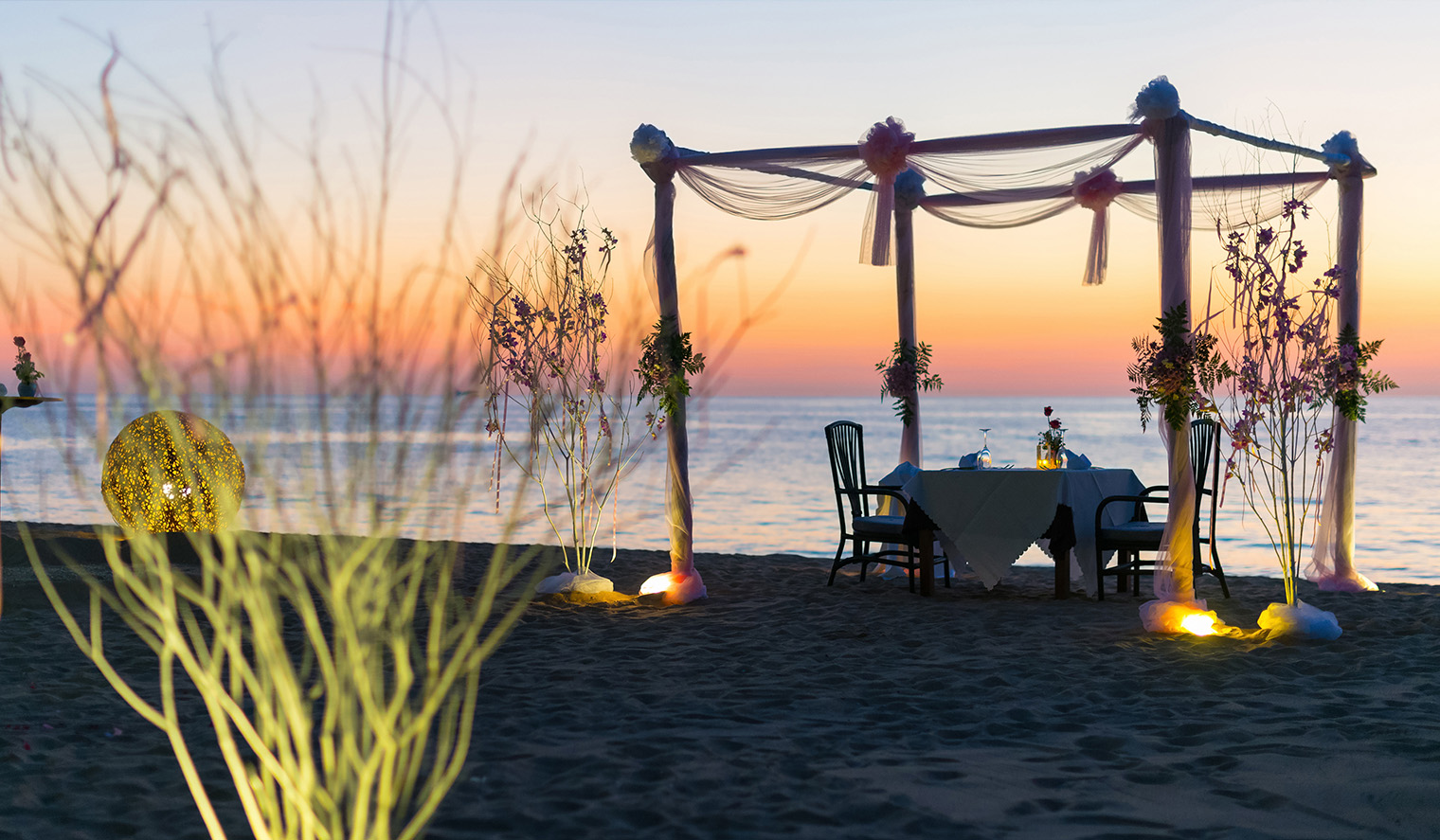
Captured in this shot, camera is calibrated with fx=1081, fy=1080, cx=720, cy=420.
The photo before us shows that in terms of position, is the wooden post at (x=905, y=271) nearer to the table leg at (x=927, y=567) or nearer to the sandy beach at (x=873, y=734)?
the table leg at (x=927, y=567)

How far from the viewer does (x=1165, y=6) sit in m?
5.54

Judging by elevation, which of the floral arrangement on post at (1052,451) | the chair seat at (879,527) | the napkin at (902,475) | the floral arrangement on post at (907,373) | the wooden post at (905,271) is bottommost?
the chair seat at (879,527)

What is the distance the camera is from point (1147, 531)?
6.16m

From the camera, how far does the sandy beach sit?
267 centimetres

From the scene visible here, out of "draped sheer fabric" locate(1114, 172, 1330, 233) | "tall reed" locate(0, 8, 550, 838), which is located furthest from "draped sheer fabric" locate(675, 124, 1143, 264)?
"tall reed" locate(0, 8, 550, 838)

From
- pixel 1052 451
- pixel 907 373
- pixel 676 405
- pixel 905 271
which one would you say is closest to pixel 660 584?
pixel 676 405

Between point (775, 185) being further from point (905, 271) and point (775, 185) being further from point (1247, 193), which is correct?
point (1247, 193)

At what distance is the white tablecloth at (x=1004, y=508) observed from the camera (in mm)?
6488

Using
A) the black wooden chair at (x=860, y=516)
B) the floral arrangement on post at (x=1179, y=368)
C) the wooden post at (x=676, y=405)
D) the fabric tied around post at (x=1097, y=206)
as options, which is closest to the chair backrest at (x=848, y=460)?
the black wooden chair at (x=860, y=516)

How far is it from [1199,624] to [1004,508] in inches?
60.8

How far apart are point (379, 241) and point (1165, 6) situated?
537cm

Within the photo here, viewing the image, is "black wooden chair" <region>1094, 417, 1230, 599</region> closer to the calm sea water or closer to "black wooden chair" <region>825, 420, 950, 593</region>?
"black wooden chair" <region>825, 420, 950, 593</region>

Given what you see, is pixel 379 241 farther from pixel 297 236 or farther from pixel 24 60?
pixel 24 60

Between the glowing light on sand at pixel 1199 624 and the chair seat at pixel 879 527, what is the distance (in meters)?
1.91
